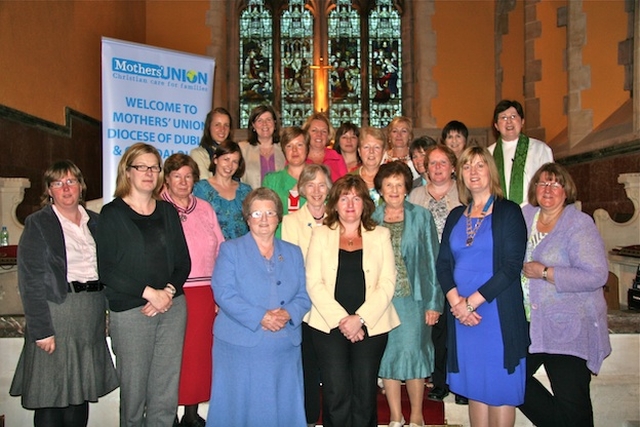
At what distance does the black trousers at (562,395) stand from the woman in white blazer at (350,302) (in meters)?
0.72

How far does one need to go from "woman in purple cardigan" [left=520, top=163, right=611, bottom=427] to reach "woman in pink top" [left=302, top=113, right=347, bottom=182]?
1309mm

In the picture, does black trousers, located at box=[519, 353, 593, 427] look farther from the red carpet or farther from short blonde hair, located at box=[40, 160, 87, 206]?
short blonde hair, located at box=[40, 160, 87, 206]

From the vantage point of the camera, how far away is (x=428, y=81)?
9273mm

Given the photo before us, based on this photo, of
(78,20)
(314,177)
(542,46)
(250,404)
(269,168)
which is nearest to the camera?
(250,404)

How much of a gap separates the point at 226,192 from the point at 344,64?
6.94 m

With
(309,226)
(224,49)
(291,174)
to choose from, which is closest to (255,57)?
(224,49)

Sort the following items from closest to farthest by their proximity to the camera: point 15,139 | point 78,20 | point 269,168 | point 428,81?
point 269,168, point 15,139, point 78,20, point 428,81

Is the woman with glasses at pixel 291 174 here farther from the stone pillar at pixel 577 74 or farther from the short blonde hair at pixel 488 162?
the stone pillar at pixel 577 74

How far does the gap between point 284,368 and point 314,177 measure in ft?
3.08

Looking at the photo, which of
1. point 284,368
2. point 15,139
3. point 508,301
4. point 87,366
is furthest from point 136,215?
point 15,139

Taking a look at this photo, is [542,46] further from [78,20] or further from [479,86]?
[78,20]

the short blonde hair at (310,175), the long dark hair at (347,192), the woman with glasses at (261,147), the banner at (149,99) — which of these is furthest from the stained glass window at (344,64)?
the long dark hair at (347,192)

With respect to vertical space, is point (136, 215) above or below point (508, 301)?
above

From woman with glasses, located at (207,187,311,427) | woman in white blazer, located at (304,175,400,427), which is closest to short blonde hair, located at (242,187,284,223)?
woman with glasses, located at (207,187,311,427)
